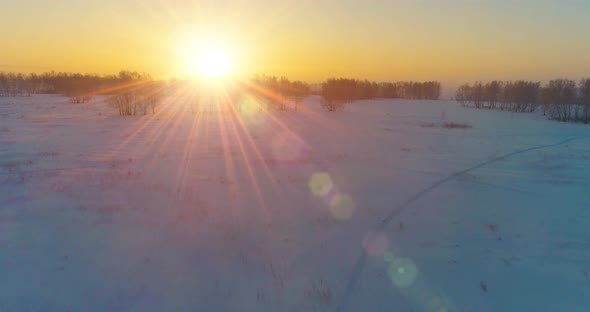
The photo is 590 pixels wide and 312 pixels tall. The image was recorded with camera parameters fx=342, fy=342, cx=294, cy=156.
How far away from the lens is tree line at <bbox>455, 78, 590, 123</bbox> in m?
37.8

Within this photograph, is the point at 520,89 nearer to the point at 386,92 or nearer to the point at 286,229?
the point at 386,92

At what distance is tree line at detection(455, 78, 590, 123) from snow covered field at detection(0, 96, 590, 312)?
107ft

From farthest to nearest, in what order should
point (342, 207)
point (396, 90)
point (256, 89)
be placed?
point (396, 90), point (256, 89), point (342, 207)

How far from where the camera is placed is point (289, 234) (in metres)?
6.55

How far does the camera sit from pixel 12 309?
432cm

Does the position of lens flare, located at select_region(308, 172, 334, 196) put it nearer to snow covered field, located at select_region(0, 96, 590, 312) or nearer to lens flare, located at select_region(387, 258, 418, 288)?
snow covered field, located at select_region(0, 96, 590, 312)

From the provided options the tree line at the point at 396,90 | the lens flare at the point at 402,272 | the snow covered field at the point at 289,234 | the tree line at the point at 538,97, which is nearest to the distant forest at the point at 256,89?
the tree line at the point at 396,90

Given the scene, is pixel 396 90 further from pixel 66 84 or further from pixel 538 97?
pixel 66 84

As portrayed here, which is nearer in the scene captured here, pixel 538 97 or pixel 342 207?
pixel 342 207

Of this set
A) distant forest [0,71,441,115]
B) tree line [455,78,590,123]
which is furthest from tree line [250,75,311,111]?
tree line [455,78,590,123]

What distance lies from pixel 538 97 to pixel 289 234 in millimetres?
55529

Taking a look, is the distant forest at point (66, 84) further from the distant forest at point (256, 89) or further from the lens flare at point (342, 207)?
the lens flare at point (342, 207)

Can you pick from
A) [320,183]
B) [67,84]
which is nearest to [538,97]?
[320,183]

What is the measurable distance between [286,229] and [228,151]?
8.11 metres
